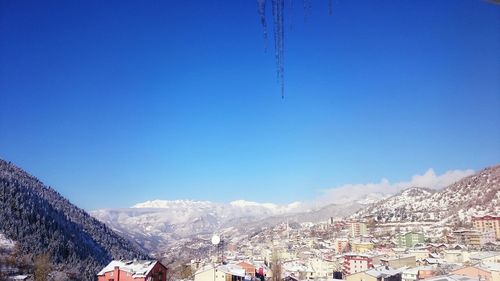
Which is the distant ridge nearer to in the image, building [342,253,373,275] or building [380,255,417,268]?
building [342,253,373,275]

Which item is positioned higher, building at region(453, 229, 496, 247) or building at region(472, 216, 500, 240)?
building at region(472, 216, 500, 240)

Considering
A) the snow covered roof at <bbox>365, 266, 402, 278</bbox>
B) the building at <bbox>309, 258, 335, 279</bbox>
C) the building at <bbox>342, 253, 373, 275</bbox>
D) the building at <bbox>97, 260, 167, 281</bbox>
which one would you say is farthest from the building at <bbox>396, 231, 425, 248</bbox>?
the building at <bbox>97, 260, 167, 281</bbox>

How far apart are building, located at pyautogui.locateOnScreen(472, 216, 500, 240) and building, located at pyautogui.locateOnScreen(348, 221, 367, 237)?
2458 cm

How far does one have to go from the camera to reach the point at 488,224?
170ft

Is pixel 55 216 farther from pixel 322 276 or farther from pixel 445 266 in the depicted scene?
pixel 445 266

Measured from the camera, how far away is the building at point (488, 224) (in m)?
51.1

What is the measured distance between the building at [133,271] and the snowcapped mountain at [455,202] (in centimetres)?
5507

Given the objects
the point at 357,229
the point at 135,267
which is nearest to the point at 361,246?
the point at 357,229

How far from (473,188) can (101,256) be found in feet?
219

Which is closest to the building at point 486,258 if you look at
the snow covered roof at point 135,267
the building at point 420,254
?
the building at point 420,254

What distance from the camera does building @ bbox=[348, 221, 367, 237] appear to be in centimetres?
7672

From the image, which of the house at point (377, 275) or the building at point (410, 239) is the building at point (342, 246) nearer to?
the building at point (410, 239)

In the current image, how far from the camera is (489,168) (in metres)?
86.9

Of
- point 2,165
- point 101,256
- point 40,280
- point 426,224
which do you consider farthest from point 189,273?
point 426,224
